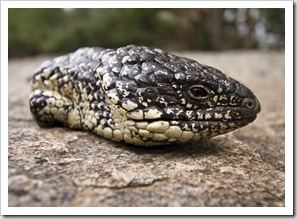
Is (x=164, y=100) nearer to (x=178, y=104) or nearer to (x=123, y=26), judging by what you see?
(x=178, y=104)

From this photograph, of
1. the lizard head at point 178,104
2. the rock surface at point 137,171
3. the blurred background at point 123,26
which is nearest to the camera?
the rock surface at point 137,171

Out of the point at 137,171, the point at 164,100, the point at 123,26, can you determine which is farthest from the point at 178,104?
the point at 123,26

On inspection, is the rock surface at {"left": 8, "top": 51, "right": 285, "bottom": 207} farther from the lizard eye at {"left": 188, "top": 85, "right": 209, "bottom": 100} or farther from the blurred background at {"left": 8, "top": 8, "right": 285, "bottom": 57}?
the blurred background at {"left": 8, "top": 8, "right": 285, "bottom": 57}

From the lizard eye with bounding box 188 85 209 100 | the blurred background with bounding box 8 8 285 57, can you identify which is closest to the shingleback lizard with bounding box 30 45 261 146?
the lizard eye with bounding box 188 85 209 100

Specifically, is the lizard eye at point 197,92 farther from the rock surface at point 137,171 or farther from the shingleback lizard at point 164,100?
the rock surface at point 137,171

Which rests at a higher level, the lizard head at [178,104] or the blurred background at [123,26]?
the blurred background at [123,26]

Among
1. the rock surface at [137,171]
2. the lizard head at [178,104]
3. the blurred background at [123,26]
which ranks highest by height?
the blurred background at [123,26]

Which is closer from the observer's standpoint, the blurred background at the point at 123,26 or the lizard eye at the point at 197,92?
the lizard eye at the point at 197,92

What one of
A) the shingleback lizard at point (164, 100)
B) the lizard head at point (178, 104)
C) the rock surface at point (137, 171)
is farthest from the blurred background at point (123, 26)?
the lizard head at point (178, 104)
